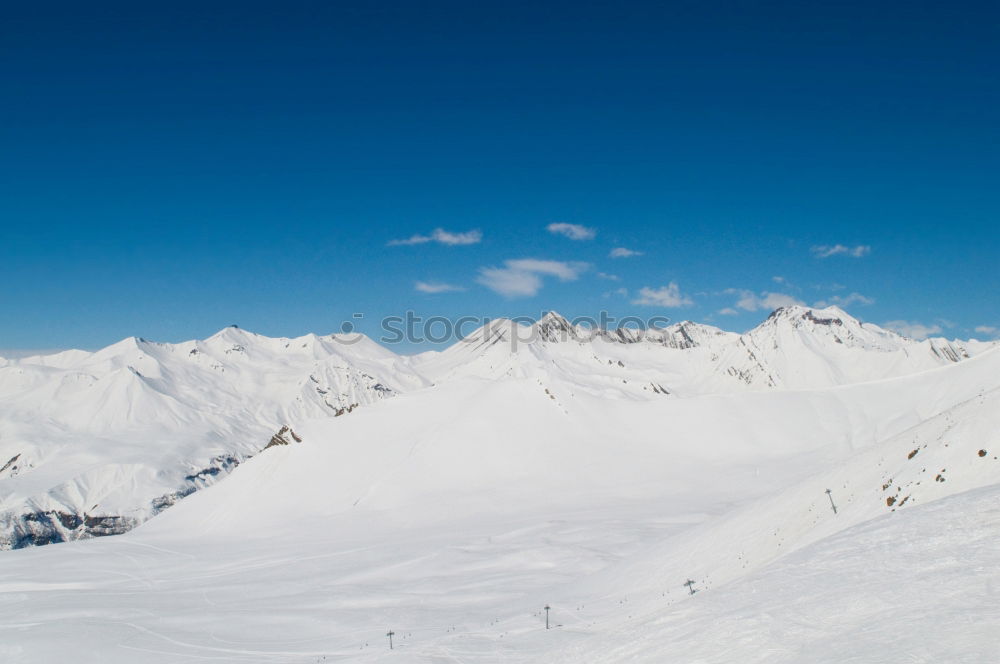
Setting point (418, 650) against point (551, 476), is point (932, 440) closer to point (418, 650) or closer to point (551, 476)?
point (418, 650)

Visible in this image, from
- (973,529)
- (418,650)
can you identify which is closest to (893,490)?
(973,529)

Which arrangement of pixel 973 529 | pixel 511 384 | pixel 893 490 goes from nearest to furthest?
pixel 973 529 < pixel 893 490 < pixel 511 384

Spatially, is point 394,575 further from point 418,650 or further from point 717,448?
point 717,448

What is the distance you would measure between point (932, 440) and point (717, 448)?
7030 cm

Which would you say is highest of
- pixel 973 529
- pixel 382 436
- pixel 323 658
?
pixel 382 436

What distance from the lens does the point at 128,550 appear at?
8900 centimetres

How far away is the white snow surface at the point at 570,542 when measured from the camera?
14805 millimetres

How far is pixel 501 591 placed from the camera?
42.9m

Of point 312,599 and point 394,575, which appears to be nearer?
point 312,599

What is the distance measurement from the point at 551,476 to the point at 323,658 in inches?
2289

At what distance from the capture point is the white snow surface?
1480 cm

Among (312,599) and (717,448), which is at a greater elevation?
(717,448)

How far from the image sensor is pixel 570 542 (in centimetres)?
5359

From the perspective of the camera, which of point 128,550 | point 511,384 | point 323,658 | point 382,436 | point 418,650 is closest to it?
point 418,650
